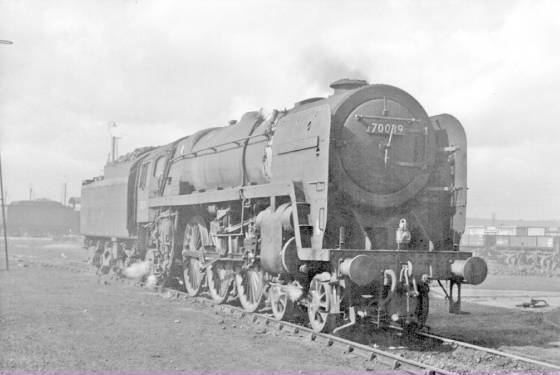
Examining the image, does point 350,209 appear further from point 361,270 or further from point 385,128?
point 385,128

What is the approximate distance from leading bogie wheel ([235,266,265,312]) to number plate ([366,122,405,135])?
10.3 feet

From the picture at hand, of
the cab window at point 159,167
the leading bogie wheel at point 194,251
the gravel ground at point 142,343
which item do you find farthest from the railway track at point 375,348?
the cab window at point 159,167

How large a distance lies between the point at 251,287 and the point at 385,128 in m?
3.99

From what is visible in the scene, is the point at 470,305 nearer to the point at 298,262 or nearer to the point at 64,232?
Answer: the point at 298,262

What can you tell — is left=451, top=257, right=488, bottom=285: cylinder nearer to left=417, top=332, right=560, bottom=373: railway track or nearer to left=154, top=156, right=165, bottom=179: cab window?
Answer: left=417, top=332, right=560, bottom=373: railway track

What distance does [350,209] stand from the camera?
29.6 ft

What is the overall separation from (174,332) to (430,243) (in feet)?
12.6

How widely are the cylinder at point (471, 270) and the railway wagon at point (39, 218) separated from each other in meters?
52.2

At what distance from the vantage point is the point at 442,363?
760cm

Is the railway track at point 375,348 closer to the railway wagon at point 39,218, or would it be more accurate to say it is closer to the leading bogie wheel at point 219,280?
the leading bogie wheel at point 219,280

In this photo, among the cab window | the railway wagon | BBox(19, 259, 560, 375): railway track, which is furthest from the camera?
the railway wagon

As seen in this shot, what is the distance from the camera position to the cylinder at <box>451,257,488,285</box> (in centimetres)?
863

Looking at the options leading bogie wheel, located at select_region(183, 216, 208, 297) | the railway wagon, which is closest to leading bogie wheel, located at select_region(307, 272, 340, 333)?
leading bogie wheel, located at select_region(183, 216, 208, 297)

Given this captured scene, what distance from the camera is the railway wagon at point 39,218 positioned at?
56.3m
